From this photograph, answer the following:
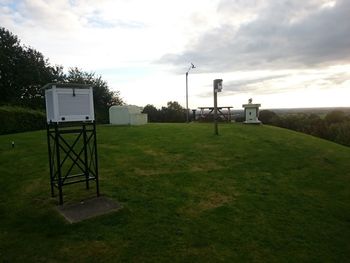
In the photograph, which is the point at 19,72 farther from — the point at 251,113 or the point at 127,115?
the point at 251,113

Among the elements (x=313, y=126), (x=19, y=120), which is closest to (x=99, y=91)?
(x=19, y=120)

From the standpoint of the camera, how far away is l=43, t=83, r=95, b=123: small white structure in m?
7.75

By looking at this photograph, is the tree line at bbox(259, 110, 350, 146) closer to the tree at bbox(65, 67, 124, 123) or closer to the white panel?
the tree at bbox(65, 67, 124, 123)

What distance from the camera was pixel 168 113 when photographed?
37.2 metres

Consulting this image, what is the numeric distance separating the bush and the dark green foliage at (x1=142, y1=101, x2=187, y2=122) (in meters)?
15.7

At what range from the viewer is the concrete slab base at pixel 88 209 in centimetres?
717

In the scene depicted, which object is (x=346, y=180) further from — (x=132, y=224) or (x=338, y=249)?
(x=132, y=224)

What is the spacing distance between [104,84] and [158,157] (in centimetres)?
2848

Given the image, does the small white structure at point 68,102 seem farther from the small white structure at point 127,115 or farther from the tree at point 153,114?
the tree at point 153,114

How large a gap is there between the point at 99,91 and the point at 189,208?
104 feet

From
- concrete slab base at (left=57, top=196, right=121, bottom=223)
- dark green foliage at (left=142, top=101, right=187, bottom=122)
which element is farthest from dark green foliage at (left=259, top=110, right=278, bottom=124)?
concrete slab base at (left=57, top=196, right=121, bottom=223)

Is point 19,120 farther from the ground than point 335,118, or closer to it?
farther from the ground

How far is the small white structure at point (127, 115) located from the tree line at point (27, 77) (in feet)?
30.8

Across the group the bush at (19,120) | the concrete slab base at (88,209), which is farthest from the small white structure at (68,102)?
the bush at (19,120)
